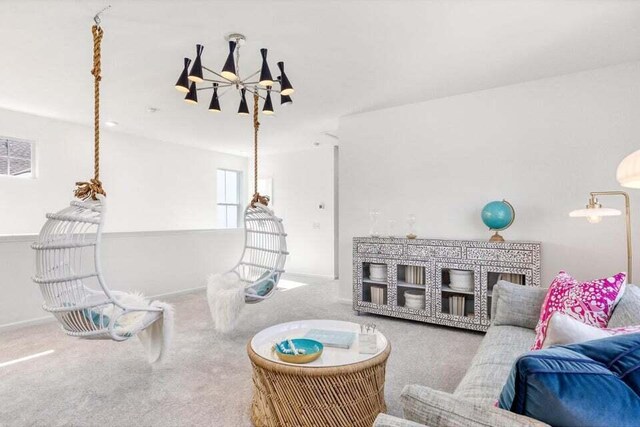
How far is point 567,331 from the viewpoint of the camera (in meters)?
1.11

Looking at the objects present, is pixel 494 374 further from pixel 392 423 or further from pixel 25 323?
pixel 25 323

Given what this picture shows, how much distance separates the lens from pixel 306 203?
702cm

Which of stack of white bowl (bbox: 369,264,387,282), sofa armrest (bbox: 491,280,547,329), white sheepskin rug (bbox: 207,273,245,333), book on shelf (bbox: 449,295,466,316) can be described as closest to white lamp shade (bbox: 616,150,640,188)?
sofa armrest (bbox: 491,280,547,329)

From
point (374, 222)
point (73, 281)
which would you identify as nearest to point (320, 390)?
point (73, 281)

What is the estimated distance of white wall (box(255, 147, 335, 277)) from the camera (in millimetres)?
6723

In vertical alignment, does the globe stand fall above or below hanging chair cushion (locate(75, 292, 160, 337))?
above

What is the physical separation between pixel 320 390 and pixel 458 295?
2.45 metres

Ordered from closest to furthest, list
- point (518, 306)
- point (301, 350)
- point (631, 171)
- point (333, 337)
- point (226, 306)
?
1. point (631, 171)
2. point (301, 350)
3. point (333, 337)
4. point (518, 306)
5. point (226, 306)

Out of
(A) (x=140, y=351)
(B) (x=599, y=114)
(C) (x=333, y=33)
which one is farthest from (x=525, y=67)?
(A) (x=140, y=351)

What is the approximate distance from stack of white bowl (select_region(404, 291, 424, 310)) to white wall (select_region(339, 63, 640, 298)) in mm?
720

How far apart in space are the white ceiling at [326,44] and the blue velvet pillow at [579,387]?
7.06 feet

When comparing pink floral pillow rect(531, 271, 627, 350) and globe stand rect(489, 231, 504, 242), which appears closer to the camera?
pink floral pillow rect(531, 271, 627, 350)

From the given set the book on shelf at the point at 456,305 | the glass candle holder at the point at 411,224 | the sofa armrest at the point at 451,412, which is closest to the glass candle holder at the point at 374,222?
the glass candle holder at the point at 411,224

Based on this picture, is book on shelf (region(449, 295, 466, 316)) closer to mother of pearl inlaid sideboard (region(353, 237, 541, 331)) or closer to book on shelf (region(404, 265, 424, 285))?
mother of pearl inlaid sideboard (region(353, 237, 541, 331))
